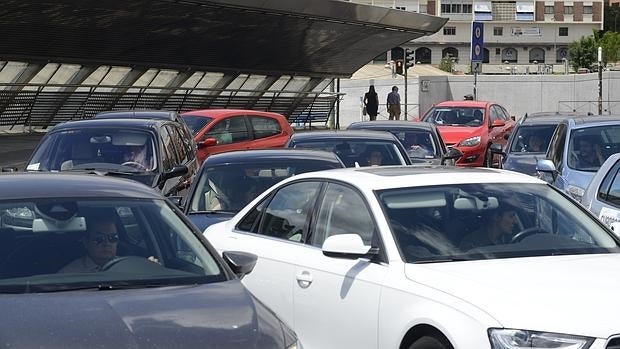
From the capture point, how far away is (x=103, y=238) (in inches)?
251

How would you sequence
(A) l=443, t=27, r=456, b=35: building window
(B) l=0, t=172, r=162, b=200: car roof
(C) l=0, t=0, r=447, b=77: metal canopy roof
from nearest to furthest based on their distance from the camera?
(B) l=0, t=172, r=162, b=200: car roof, (C) l=0, t=0, r=447, b=77: metal canopy roof, (A) l=443, t=27, r=456, b=35: building window

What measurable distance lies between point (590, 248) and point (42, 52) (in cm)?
3220

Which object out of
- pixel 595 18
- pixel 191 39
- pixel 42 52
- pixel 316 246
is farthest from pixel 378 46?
pixel 595 18

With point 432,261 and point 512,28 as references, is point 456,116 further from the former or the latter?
point 512,28

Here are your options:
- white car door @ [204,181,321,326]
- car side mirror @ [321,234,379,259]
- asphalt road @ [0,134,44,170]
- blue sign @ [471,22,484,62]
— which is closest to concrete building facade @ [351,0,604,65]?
blue sign @ [471,22,484,62]

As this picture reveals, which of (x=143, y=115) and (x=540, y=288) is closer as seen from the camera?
(x=540, y=288)

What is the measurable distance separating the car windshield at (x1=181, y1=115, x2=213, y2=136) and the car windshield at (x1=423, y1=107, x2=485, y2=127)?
5972 mm

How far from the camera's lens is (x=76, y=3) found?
1329 inches

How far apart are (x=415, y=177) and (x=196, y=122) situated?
54.0 feet

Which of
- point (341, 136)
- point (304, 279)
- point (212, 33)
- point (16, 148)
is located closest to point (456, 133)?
point (341, 136)

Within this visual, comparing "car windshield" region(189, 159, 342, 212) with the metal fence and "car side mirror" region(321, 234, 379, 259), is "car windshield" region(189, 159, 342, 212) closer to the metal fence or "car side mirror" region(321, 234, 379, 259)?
"car side mirror" region(321, 234, 379, 259)

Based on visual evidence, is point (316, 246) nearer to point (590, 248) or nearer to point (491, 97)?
point (590, 248)

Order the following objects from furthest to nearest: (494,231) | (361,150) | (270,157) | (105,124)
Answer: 1. (361,150)
2. (105,124)
3. (270,157)
4. (494,231)

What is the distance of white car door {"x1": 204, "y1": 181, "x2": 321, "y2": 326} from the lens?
759cm
